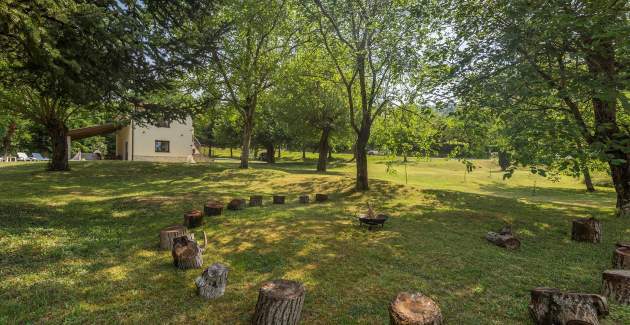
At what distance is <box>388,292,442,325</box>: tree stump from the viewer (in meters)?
4.75

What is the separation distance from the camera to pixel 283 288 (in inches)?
215

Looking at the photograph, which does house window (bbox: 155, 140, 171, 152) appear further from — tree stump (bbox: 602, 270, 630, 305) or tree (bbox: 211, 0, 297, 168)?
tree stump (bbox: 602, 270, 630, 305)

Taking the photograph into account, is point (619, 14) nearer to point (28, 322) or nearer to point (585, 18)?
point (585, 18)

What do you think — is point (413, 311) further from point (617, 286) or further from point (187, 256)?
point (187, 256)

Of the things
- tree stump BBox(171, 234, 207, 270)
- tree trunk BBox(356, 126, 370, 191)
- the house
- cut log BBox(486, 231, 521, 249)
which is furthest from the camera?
the house

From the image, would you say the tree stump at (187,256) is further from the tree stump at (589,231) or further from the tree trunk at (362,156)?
the tree trunk at (362,156)

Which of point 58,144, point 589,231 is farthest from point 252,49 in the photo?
point 589,231

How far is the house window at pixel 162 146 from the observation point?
38.9 meters

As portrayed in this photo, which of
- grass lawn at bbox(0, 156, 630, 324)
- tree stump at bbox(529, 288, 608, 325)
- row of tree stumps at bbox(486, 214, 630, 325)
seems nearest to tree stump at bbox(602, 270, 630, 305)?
row of tree stumps at bbox(486, 214, 630, 325)

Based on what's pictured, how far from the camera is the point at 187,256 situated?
7.39 meters

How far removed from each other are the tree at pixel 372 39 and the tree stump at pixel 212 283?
501 inches

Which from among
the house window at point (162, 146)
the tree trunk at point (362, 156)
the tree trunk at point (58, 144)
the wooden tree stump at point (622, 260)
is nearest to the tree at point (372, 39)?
the tree trunk at point (362, 156)

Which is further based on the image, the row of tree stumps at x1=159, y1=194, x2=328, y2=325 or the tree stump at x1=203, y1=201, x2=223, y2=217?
the tree stump at x1=203, y1=201, x2=223, y2=217

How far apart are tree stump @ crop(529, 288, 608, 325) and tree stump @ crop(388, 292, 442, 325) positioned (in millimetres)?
1992
